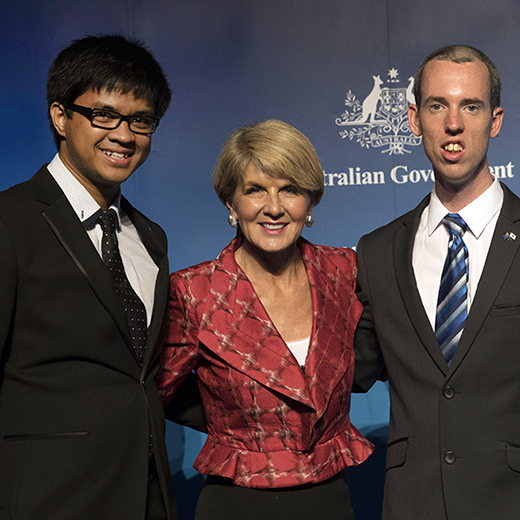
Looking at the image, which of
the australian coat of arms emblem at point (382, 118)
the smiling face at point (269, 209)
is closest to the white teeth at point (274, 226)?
the smiling face at point (269, 209)

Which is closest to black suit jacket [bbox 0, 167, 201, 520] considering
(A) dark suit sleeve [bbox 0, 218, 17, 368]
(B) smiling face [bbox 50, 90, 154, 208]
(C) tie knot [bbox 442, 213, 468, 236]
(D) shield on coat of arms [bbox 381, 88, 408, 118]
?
(A) dark suit sleeve [bbox 0, 218, 17, 368]

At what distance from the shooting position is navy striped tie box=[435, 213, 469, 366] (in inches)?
75.1

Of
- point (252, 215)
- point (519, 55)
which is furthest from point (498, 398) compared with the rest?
point (519, 55)

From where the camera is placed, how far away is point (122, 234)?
7.03ft

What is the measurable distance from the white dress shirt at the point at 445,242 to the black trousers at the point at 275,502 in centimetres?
68

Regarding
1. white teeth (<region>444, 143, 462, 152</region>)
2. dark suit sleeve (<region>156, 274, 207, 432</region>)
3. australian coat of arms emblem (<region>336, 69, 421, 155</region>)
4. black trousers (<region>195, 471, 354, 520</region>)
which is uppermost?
australian coat of arms emblem (<region>336, 69, 421, 155</region>)

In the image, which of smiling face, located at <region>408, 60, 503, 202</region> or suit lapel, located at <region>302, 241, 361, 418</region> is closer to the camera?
smiling face, located at <region>408, 60, 503, 202</region>

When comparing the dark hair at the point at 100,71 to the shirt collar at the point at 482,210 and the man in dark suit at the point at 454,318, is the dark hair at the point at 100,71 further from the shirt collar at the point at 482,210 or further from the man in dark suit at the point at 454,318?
the shirt collar at the point at 482,210

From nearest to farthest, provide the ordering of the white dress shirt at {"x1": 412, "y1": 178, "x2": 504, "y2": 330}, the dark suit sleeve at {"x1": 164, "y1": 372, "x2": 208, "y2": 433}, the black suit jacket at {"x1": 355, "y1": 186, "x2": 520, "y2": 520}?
the black suit jacket at {"x1": 355, "y1": 186, "x2": 520, "y2": 520} → the white dress shirt at {"x1": 412, "y1": 178, "x2": 504, "y2": 330} → the dark suit sleeve at {"x1": 164, "y1": 372, "x2": 208, "y2": 433}

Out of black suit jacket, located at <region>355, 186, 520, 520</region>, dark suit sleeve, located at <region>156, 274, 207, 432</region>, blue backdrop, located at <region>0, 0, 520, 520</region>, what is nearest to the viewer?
black suit jacket, located at <region>355, 186, 520, 520</region>

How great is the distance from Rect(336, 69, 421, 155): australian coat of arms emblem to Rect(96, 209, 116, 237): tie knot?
83.1 inches

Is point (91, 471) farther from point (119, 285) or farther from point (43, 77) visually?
point (43, 77)

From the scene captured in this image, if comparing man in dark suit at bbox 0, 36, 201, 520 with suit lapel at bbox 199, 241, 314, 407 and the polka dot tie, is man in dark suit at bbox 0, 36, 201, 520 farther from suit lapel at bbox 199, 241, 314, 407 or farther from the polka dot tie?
suit lapel at bbox 199, 241, 314, 407

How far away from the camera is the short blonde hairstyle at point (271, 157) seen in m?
2.20
